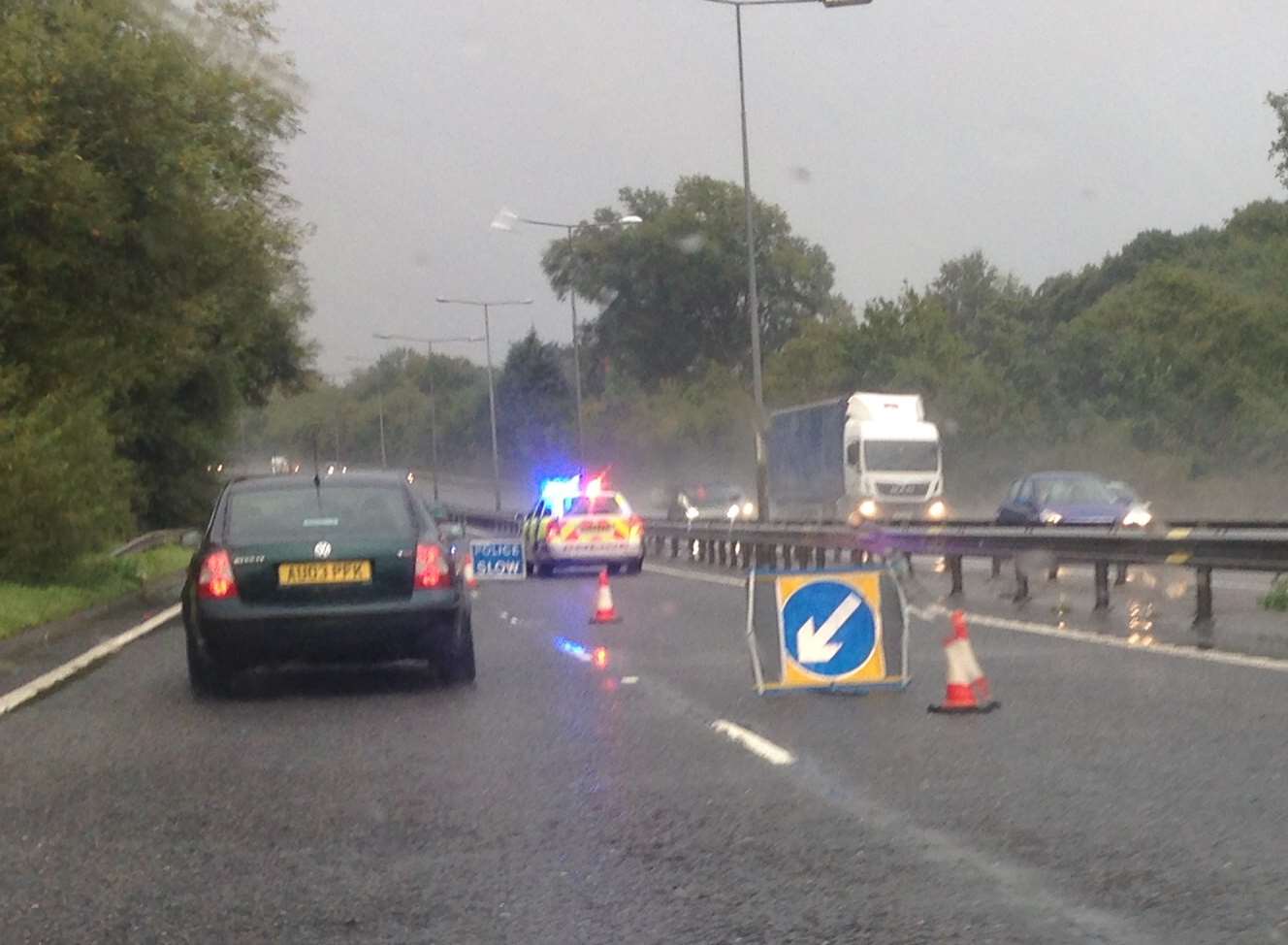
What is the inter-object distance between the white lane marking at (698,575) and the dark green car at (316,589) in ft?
41.4

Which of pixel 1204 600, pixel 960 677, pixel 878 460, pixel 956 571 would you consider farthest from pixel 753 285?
pixel 960 677

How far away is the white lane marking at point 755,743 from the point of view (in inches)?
384

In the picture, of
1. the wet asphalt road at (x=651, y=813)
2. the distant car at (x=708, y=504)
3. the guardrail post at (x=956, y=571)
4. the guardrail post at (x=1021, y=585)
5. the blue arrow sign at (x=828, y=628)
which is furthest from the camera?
the distant car at (x=708, y=504)

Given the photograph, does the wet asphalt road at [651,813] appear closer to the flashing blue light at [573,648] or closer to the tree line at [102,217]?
the flashing blue light at [573,648]

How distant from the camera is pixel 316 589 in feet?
42.2

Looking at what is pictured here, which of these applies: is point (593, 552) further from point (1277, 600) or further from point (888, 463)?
point (1277, 600)

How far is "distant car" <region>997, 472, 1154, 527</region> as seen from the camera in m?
29.2

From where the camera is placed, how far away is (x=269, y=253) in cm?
2989

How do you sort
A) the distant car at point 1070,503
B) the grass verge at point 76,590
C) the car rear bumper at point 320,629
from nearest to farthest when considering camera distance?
the car rear bumper at point 320,629, the grass verge at point 76,590, the distant car at point 1070,503

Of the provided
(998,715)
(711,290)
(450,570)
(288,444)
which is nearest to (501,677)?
(450,570)

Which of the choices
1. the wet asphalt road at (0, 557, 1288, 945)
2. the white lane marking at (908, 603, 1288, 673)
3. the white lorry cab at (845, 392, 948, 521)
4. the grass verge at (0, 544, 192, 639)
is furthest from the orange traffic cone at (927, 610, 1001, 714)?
the white lorry cab at (845, 392, 948, 521)

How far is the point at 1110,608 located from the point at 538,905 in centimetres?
1349

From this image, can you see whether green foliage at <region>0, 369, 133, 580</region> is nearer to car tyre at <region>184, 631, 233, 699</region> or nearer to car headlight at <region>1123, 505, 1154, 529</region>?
car tyre at <region>184, 631, 233, 699</region>

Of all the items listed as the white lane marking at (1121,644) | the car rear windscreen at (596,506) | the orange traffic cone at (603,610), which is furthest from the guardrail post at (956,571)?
the car rear windscreen at (596,506)
